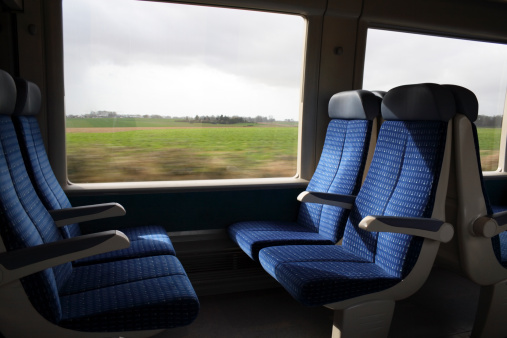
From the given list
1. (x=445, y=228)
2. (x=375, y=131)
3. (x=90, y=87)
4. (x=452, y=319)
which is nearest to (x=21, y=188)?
(x=90, y=87)

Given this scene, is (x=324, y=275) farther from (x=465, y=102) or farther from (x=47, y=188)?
(x=47, y=188)

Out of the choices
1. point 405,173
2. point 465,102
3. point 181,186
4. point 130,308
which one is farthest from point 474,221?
point 181,186

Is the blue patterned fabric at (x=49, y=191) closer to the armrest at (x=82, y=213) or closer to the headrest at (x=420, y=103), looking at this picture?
the armrest at (x=82, y=213)

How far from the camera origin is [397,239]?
6.14 ft

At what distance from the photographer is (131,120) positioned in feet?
8.75

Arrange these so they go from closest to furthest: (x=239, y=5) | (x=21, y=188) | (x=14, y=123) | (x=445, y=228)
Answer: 1. (x=21, y=188)
2. (x=445, y=228)
3. (x=14, y=123)
4. (x=239, y=5)

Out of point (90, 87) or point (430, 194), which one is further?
point (90, 87)

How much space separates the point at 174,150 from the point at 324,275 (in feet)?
4.82

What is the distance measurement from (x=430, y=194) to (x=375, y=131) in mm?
953

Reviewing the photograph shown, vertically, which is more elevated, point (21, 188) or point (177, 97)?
point (177, 97)

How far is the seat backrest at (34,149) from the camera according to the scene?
196cm

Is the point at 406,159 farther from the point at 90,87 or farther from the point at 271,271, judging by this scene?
the point at 90,87

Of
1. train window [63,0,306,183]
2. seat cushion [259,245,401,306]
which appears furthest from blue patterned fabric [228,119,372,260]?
train window [63,0,306,183]

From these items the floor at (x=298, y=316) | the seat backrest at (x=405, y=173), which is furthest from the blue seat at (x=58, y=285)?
the seat backrest at (x=405, y=173)
